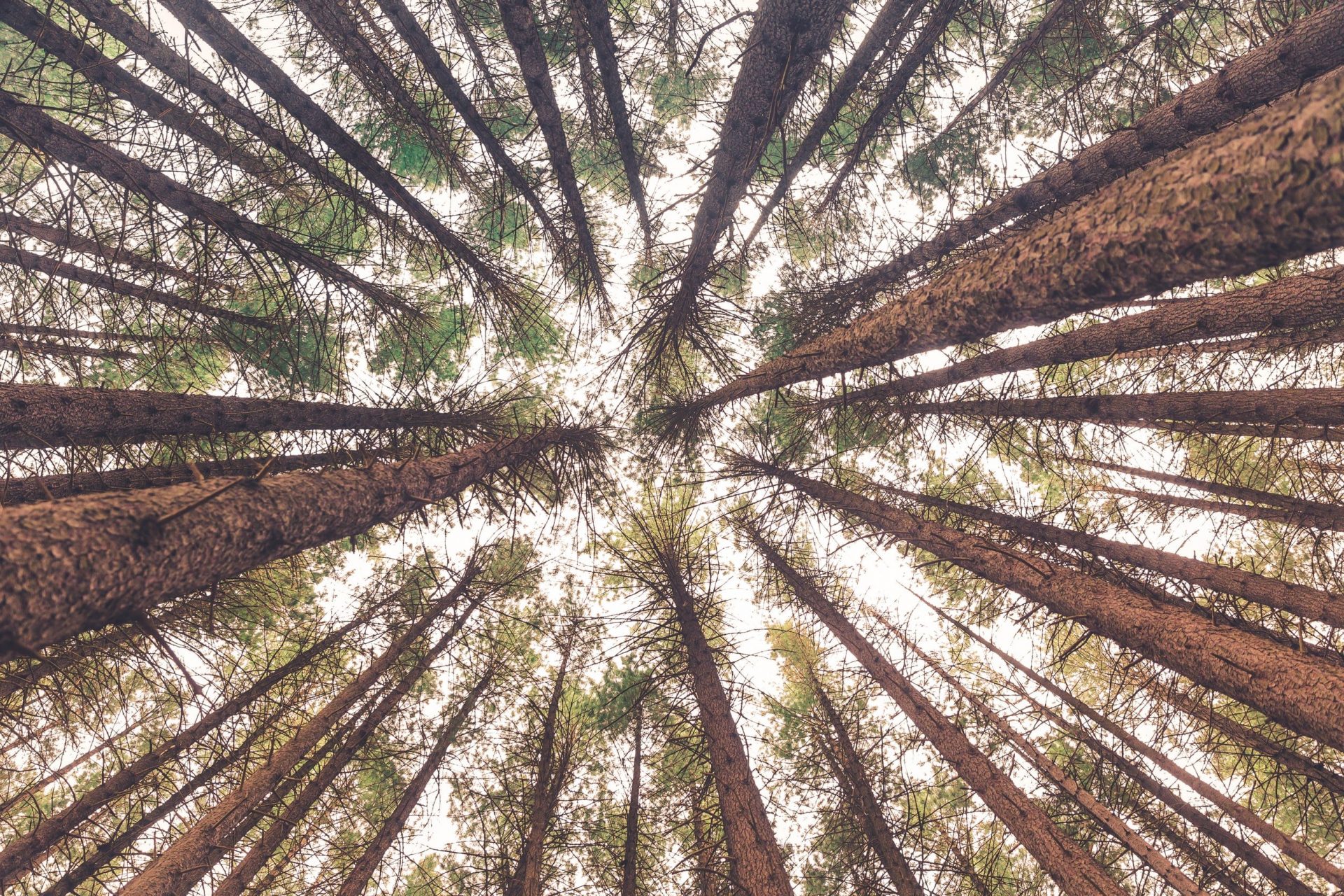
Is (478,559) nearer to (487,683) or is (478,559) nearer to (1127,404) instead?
(487,683)

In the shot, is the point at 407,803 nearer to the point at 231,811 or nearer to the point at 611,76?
the point at 231,811

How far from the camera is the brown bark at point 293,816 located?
4117 millimetres

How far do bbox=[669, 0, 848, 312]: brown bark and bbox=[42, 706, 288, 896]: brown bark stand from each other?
480 centimetres

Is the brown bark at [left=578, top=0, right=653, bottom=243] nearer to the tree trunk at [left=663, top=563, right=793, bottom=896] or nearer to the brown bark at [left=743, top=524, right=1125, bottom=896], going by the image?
the tree trunk at [left=663, top=563, right=793, bottom=896]

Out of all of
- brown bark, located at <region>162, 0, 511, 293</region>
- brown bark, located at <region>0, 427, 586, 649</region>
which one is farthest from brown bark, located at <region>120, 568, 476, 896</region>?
brown bark, located at <region>162, 0, 511, 293</region>

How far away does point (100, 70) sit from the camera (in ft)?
9.46

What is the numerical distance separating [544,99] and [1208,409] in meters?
6.31

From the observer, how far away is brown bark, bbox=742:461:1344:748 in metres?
2.53

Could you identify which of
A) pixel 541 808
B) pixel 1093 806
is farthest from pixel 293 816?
pixel 1093 806

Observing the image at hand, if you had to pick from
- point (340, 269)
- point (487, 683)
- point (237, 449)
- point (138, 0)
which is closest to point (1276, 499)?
point (340, 269)

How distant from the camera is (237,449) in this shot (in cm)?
395

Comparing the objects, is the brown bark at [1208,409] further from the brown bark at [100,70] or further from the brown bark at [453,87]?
the brown bark at [100,70]

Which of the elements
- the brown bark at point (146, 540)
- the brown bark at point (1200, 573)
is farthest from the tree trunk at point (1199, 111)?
the brown bark at point (146, 540)

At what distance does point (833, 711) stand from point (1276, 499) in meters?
5.60
